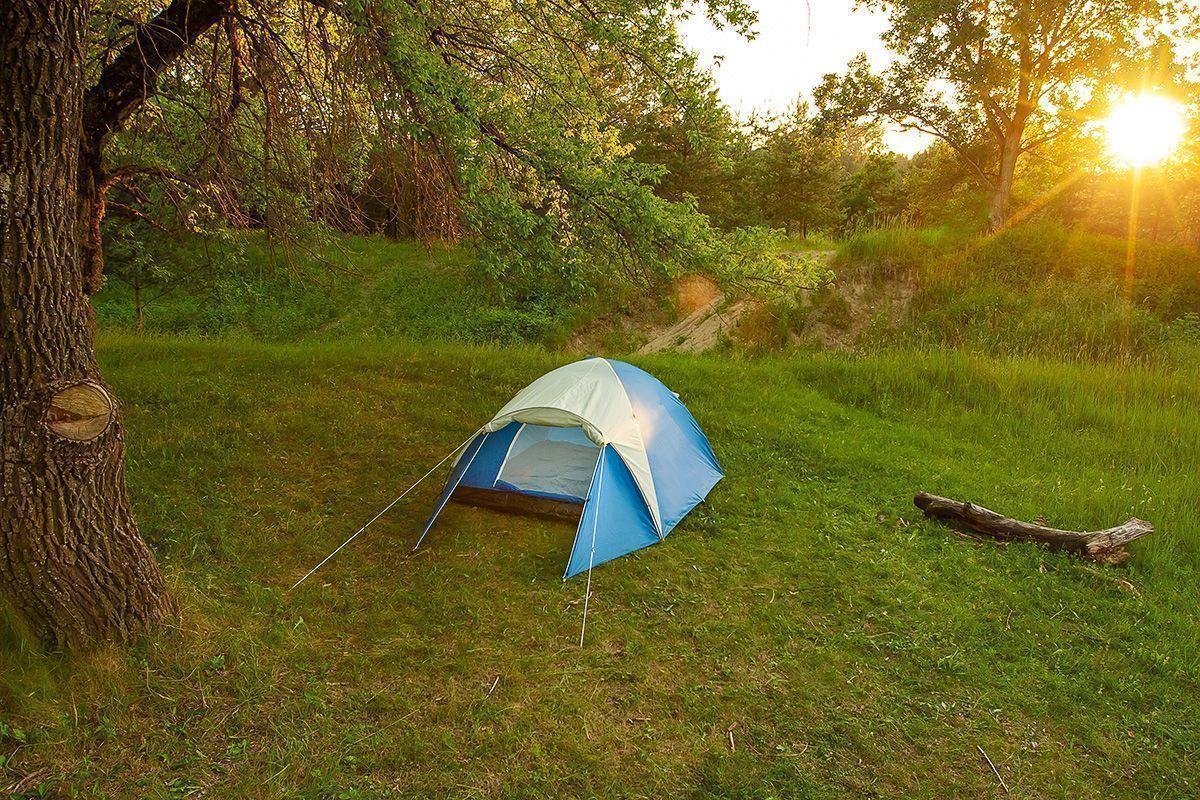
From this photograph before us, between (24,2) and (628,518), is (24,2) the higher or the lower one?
the higher one

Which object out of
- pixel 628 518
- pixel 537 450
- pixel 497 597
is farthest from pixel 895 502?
pixel 497 597

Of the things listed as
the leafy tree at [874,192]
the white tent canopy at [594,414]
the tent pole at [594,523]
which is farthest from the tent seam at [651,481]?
the leafy tree at [874,192]

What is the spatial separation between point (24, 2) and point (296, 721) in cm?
411

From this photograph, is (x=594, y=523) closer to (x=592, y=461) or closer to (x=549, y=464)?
(x=592, y=461)

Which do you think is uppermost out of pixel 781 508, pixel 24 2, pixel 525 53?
pixel 525 53

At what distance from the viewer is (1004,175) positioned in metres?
16.7

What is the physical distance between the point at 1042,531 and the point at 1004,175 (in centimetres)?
1383

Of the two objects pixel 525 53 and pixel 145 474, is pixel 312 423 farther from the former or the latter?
pixel 525 53

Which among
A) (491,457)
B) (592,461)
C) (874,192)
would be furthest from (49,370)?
(874,192)

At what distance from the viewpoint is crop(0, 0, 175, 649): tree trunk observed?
3.48 metres

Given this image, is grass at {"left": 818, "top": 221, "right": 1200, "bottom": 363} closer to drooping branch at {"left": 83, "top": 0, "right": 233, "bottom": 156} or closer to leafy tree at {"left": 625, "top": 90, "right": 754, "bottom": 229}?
leafy tree at {"left": 625, "top": 90, "right": 754, "bottom": 229}

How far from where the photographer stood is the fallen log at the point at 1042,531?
6.01m

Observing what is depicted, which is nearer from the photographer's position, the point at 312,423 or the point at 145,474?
the point at 145,474

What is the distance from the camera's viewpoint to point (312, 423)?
28.0 feet
